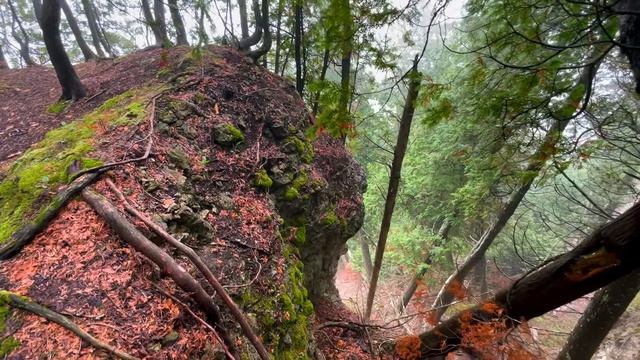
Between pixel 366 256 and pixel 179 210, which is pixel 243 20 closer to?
pixel 179 210

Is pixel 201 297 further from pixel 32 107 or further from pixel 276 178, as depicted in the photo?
pixel 32 107

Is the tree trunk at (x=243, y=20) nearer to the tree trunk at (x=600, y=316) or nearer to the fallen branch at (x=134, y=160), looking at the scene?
the fallen branch at (x=134, y=160)

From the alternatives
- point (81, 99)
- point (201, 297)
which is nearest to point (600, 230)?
point (201, 297)

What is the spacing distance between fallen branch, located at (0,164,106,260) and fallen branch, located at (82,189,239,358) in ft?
1.61

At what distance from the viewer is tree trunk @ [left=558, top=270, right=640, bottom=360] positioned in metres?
5.23

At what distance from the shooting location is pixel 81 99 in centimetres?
674

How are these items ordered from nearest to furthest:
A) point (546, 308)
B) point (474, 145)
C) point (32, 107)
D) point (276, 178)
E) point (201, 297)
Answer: point (201, 297), point (546, 308), point (276, 178), point (32, 107), point (474, 145)

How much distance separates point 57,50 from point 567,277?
891cm

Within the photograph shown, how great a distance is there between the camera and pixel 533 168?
4918mm

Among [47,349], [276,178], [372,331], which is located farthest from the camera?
[372,331]

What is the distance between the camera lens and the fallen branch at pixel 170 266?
7.95 ft

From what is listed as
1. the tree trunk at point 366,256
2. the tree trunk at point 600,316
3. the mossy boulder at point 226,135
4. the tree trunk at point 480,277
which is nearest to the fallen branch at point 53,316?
the mossy boulder at point 226,135

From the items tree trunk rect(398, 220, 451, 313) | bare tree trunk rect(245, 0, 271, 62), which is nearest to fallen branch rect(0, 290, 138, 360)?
bare tree trunk rect(245, 0, 271, 62)

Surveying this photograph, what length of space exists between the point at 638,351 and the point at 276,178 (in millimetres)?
10040
